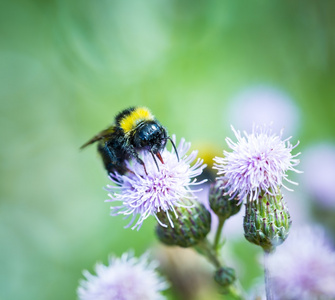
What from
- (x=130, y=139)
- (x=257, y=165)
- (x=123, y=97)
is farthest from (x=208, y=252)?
(x=123, y=97)

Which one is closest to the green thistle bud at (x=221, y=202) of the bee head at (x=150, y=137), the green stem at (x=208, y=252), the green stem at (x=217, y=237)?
the green stem at (x=217, y=237)

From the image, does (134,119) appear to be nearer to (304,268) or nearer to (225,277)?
(225,277)

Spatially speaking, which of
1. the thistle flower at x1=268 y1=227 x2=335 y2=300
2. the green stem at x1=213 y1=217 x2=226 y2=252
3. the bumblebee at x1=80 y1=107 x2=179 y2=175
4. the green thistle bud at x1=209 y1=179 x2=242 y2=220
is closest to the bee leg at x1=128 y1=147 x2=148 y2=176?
the bumblebee at x1=80 y1=107 x2=179 y2=175

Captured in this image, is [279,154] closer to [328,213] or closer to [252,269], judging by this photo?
[328,213]

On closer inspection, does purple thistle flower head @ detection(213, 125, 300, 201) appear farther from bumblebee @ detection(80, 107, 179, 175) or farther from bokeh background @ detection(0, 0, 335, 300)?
bokeh background @ detection(0, 0, 335, 300)

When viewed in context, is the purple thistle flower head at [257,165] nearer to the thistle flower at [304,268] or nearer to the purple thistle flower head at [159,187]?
the purple thistle flower head at [159,187]

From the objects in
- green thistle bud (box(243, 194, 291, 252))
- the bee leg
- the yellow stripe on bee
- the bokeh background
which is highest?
the bokeh background
